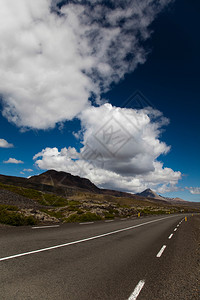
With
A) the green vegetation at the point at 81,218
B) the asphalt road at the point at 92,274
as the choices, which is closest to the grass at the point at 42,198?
the green vegetation at the point at 81,218

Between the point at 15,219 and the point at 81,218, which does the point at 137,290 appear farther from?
the point at 81,218

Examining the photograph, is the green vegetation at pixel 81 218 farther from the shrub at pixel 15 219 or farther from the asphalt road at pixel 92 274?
the asphalt road at pixel 92 274

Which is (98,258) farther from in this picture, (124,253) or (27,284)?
(27,284)

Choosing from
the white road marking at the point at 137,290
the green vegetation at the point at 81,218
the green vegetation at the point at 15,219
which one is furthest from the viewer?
the green vegetation at the point at 81,218

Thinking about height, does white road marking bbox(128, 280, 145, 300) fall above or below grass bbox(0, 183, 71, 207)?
above

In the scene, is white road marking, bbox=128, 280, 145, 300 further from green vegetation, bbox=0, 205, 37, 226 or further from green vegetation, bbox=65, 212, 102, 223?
green vegetation, bbox=65, 212, 102, 223

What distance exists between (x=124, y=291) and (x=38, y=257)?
10.7 feet

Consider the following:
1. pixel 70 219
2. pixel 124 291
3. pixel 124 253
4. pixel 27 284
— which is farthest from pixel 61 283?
pixel 70 219

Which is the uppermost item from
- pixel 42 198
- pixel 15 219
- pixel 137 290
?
pixel 137 290

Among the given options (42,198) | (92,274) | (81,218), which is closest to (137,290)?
(92,274)

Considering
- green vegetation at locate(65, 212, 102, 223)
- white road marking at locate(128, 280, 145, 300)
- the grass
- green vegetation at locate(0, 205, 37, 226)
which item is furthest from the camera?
the grass

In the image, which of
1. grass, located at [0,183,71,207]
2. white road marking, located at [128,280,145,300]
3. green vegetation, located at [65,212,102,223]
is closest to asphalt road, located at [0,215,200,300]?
white road marking, located at [128,280,145,300]

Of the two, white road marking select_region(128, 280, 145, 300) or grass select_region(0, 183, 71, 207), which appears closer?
white road marking select_region(128, 280, 145, 300)

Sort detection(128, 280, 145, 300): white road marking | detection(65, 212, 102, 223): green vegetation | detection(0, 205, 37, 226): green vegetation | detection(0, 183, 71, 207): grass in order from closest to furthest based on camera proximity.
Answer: detection(128, 280, 145, 300): white road marking, detection(0, 205, 37, 226): green vegetation, detection(65, 212, 102, 223): green vegetation, detection(0, 183, 71, 207): grass
